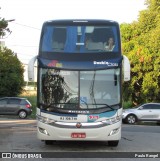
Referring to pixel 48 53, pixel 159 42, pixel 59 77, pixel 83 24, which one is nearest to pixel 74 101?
pixel 59 77

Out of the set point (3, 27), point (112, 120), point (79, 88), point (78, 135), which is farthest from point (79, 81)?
point (3, 27)

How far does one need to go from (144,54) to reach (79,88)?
25.5 metres

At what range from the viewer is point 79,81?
528 inches

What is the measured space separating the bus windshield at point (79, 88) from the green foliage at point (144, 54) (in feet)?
80.4

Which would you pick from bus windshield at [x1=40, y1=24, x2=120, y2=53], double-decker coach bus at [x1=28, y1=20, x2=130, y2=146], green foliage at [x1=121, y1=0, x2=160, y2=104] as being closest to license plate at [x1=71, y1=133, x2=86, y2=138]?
double-decker coach bus at [x1=28, y1=20, x2=130, y2=146]

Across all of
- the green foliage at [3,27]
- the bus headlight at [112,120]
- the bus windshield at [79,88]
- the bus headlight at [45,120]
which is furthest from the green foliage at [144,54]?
the bus headlight at [45,120]

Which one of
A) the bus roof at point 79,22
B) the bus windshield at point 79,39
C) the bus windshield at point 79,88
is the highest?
the bus roof at point 79,22

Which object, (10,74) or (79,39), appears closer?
(79,39)

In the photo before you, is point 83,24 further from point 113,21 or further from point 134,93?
point 134,93

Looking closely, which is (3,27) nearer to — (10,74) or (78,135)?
(78,135)

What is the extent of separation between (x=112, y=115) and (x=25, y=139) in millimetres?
4545

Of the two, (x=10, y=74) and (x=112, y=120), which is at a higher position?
(x=112, y=120)

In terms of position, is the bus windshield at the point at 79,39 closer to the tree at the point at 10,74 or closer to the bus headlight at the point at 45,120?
the bus headlight at the point at 45,120

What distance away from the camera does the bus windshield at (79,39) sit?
13.7 m
